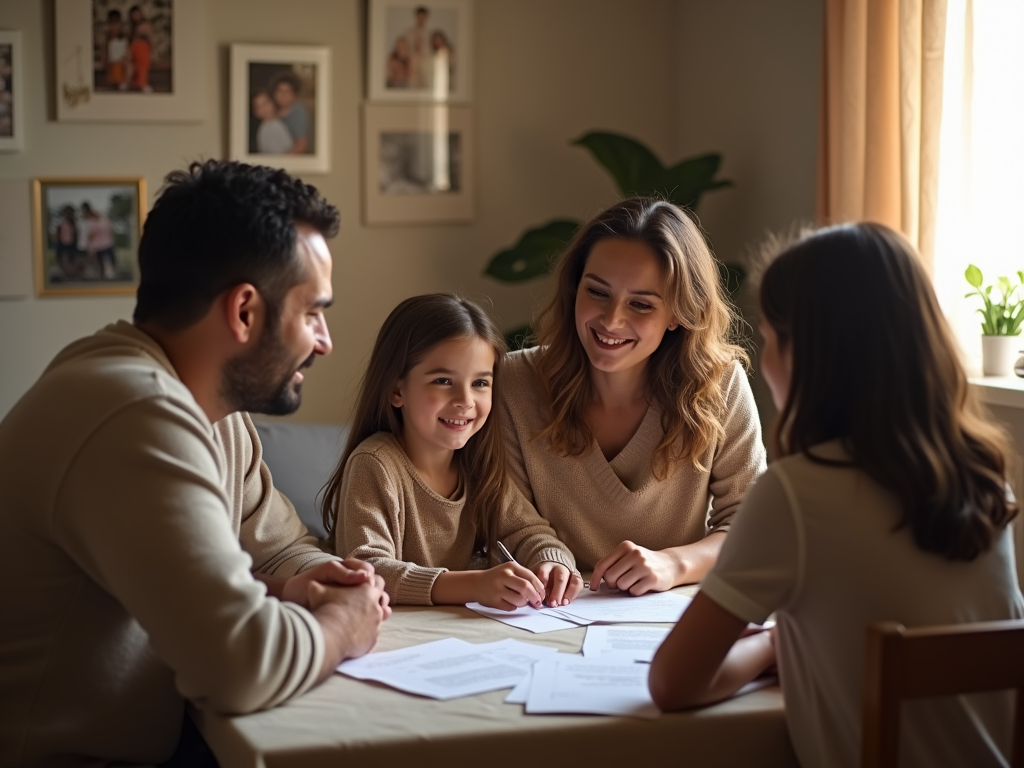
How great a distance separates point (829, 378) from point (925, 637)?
→ 1.06ft

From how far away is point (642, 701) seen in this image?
4.69ft

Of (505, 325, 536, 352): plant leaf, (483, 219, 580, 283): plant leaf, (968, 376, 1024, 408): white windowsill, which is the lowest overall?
(968, 376, 1024, 408): white windowsill

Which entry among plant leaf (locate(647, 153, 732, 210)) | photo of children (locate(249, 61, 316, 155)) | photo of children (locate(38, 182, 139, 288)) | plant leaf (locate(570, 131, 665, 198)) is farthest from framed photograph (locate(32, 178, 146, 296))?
plant leaf (locate(647, 153, 732, 210))

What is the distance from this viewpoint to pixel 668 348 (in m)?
2.29

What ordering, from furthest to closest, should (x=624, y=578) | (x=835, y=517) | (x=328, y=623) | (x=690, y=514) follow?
(x=690, y=514), (x=624, y=578), (x=328, y=623), (x=835, y=517)

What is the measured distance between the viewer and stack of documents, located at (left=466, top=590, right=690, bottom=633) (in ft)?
5.80

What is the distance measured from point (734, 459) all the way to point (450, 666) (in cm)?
90

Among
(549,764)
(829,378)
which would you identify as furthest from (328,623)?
(829,378)

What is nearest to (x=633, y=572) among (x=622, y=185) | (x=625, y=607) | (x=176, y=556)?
(x=625, y=607)

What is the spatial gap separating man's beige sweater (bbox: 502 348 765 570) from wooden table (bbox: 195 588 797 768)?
2.44 ft

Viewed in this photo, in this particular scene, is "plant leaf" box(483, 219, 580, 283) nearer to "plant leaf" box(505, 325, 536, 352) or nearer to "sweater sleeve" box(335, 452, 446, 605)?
"plant leaf" box(505, 325, 536, 352)

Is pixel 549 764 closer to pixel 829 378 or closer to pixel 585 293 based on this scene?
pixel 829 378

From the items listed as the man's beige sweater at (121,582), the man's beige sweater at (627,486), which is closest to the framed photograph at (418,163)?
the man's beige sweater at (627,486)

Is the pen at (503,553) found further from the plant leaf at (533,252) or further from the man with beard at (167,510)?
the plant leaf at (533,252)
